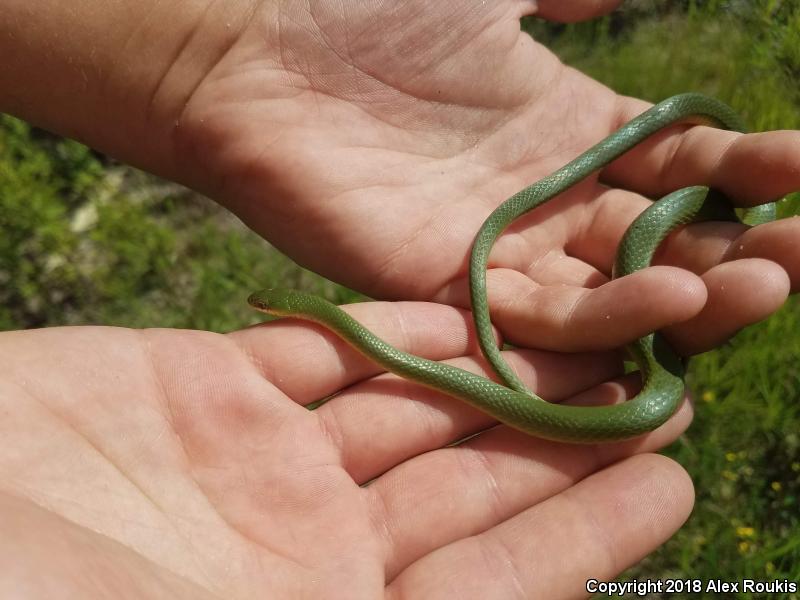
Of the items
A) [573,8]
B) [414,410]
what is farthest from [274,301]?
[573,8]

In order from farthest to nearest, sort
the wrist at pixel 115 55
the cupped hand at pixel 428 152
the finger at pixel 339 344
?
the wrist at pixel 115 55 < the cupped hand at pixel 428 152 < the finger at pixel 339 344

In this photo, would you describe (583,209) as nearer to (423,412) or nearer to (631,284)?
(631,284)

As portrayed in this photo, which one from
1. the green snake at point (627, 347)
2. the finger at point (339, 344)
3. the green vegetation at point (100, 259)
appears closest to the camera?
the green snake at point (627, 347)

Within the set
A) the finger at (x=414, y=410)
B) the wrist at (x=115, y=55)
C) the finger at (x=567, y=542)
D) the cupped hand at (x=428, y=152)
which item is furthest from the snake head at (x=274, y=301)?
the finger at (x=567, y=542)

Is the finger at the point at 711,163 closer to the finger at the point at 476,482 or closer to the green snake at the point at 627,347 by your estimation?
the green snake at the point at 627,347

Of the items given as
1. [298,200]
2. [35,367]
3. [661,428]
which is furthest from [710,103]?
[35,367]

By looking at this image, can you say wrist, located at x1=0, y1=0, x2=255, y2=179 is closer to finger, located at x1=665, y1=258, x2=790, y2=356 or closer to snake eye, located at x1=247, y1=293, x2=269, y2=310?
snake eye, located at x1=247, y1=293, x2=269, y2=310
